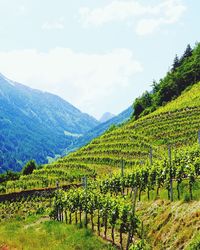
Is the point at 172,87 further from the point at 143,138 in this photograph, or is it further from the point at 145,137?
the point at 143,138

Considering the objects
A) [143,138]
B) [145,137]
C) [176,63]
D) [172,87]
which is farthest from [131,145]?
[176,63]

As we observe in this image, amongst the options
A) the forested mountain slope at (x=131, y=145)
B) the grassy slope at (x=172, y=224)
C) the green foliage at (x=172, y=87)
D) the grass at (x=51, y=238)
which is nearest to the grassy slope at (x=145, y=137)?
the forested mountain slope at (x=131, y=145)

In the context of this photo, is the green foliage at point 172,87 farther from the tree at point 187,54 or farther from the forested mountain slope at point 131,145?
the forested mountain slope at point 131,145

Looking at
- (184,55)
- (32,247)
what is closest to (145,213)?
(32,247)

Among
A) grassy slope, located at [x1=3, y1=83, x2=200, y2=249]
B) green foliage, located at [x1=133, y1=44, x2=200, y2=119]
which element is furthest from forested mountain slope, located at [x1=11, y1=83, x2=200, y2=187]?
green foliage, located at [x1=133, y1=44, x2=200, y2=119]

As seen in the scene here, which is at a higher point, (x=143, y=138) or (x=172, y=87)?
(x=172, y=87)

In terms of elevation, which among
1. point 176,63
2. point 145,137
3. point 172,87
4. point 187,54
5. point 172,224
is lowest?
point 172,224

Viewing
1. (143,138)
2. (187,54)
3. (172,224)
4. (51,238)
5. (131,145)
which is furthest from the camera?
(187,54)

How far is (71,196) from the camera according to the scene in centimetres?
4550

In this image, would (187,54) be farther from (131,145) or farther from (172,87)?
(131,145)

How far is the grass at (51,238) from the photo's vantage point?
110 ft

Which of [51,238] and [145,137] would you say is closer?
[51,238]

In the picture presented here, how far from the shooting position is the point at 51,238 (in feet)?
123

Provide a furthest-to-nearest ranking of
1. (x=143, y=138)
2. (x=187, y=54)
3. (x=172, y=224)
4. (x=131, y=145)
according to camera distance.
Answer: (x=187, y=54) → (x=143, y=138) → (x=131, y=145) → (x=172, y=224)
